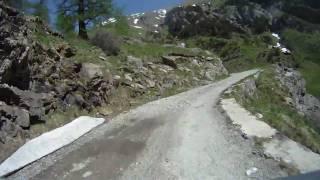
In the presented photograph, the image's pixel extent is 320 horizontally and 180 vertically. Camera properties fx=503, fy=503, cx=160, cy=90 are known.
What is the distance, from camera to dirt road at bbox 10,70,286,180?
15.6 metres

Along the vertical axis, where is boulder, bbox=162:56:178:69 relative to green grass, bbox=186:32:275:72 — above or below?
above

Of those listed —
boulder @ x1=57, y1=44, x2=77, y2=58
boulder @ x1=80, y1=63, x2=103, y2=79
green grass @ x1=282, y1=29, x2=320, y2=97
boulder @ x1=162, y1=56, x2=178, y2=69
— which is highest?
boulder @ x1=57, y1=44, x2=77, y2=58

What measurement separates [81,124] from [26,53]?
12.9ft

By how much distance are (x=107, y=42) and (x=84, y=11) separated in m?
6.96

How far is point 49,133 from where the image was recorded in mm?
20578

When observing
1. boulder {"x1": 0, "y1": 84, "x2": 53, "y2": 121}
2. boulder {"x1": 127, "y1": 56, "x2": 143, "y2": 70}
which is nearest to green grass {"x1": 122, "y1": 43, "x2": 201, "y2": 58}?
boulder {"x1": 127, "y1": 56, "x2": 143, "y2": 70}

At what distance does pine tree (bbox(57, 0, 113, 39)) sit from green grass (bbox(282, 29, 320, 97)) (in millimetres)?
103270

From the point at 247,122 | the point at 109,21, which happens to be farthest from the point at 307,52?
the point at 247,122

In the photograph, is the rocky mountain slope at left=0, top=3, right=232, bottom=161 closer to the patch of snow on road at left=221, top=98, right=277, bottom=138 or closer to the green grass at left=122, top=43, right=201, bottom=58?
the green grass at left=122, top=43, right=201, bottom=58

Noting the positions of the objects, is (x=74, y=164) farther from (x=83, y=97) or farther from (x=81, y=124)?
(x=83, y=97)

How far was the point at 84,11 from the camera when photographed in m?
43.3

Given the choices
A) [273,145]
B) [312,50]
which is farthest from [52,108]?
[312,50]

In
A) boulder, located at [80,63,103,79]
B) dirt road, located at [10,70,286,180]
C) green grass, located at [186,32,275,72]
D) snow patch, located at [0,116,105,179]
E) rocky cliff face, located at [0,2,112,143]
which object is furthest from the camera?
green grass, located at [186,32,275,72]

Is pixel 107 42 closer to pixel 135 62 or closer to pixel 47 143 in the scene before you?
pixel 135 62
